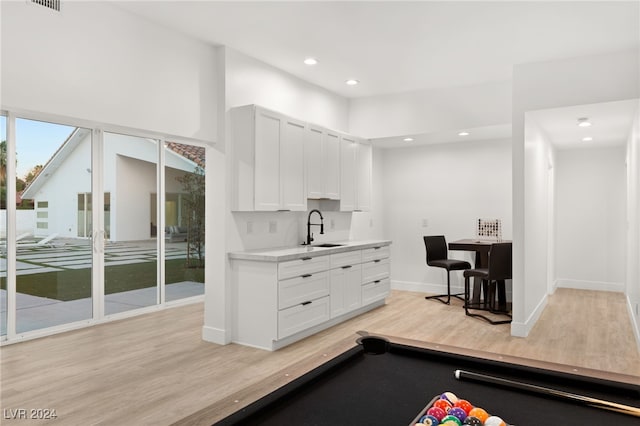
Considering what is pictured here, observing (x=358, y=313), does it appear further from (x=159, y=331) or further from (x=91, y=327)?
(x=91, y=327)

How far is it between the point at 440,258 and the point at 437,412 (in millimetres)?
5241

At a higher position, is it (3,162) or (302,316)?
(3,162)

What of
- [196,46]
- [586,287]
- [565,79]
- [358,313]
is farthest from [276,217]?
[586,287]

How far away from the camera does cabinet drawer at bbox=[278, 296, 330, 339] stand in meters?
3.94

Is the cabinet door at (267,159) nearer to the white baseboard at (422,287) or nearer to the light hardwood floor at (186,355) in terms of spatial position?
the light hardwood floor at (186,355)

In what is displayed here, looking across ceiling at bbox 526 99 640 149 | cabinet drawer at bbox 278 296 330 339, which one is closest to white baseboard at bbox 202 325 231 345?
cabinet drawer at bbox 278 296 330 339

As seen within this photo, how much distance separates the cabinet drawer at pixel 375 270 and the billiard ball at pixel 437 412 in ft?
13.4

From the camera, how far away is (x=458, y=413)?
1.15 meters

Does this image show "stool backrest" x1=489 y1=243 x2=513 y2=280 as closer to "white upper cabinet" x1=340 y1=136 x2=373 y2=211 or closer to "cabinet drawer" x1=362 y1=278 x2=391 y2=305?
"cabinet drawer" x1=362 y1=278 x2=391 y2=305

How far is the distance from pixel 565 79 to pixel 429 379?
3.92 meters

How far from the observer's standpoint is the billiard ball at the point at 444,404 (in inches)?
47.1

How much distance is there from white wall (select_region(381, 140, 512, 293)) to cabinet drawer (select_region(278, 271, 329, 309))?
2.64 meters

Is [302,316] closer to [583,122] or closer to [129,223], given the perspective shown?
[129,223]

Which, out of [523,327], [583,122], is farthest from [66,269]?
[583,122]
